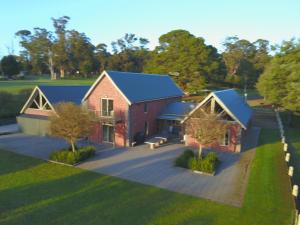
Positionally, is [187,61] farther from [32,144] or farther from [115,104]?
[32,144]

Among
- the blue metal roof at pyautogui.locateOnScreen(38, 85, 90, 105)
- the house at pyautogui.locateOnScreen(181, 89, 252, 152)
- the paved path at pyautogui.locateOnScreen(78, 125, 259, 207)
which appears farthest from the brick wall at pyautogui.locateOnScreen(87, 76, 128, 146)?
the house at pyautogui.locateOnScreen(181, 89, 252, 152)

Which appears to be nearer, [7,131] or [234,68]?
[7,131]

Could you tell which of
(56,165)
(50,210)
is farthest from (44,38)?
Result: (50,210)

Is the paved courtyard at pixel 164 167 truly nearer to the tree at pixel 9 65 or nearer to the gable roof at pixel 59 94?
the gable roof at pixel 59 94

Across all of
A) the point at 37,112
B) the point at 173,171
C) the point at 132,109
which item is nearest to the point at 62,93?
the point at 37,112


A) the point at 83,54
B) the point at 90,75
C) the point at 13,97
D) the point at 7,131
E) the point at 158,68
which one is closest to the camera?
the point at 7,131

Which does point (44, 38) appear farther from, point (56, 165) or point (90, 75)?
point (56, 165)

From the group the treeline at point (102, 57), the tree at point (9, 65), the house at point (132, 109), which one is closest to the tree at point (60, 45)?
the treeline at point (102, 57)
